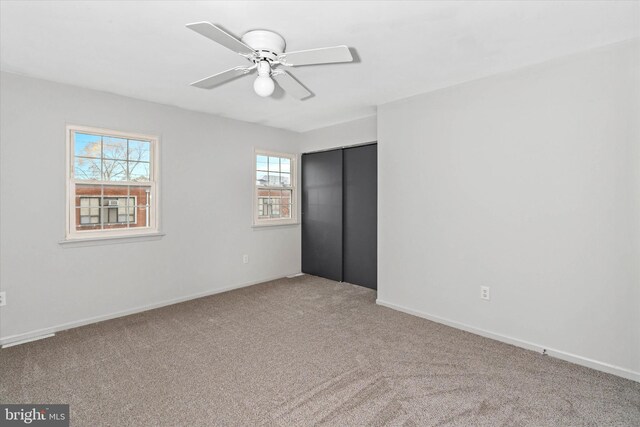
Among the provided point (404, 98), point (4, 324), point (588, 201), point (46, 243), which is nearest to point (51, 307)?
point (4, 324)

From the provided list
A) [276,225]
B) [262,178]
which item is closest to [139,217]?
[262,178]

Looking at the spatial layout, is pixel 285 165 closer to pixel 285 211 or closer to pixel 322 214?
pixel 285 211

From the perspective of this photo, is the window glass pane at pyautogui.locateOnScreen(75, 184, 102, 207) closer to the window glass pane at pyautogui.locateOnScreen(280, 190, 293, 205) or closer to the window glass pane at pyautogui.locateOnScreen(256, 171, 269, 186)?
the window glass pane at pyautogui.locateOnScreen(256, 171, 269, 186)

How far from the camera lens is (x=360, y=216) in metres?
Result: 4.58

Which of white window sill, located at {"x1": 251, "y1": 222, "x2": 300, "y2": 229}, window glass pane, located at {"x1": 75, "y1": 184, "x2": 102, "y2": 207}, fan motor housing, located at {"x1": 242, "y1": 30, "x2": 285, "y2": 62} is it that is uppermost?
fan motor housing, located at {"x1": 242, "y1": 30, "x2": 285, "y2": 62}

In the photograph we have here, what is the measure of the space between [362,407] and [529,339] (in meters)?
1.70

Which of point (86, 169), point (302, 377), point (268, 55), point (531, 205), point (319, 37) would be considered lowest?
point (302, 377)

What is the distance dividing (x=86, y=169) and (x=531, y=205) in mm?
4236

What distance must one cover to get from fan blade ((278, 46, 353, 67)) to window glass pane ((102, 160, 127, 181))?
7.98 ft

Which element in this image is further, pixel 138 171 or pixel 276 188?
pixel 276 188

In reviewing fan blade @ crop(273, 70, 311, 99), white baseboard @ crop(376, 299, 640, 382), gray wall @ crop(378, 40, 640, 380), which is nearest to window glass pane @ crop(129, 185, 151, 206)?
fan blade @ crop(273, 70, 311, 99)

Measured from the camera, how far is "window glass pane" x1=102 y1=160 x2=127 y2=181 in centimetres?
345

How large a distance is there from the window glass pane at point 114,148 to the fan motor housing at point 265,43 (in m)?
2.19

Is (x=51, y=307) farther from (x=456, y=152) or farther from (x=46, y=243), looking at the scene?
(x=456, y=152)
